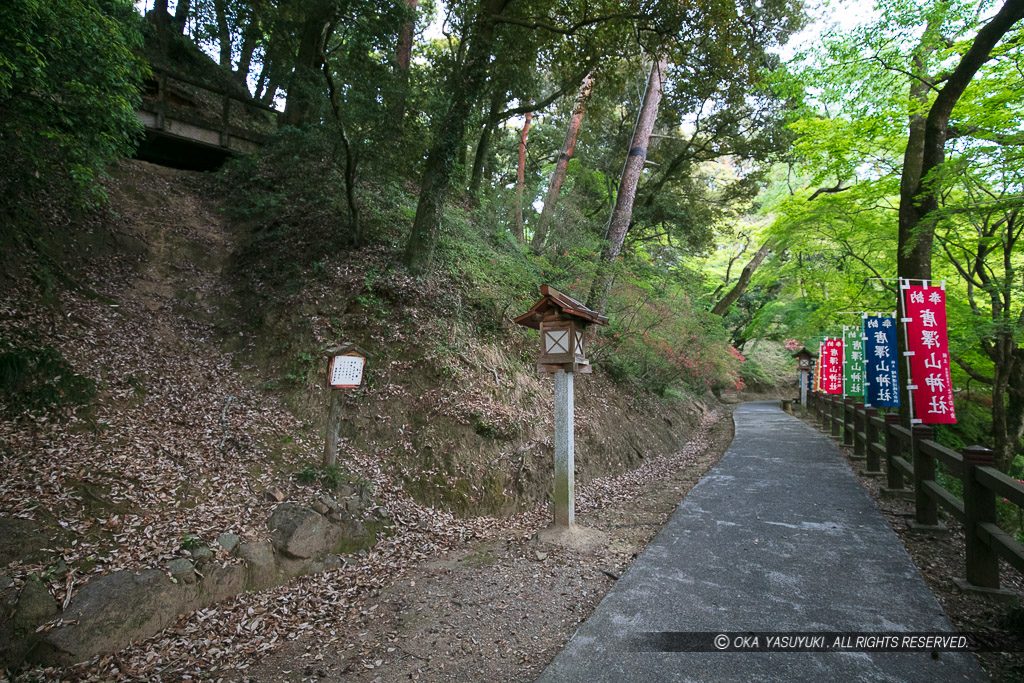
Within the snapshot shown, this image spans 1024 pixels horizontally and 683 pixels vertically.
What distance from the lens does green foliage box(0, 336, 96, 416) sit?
14.9 feet

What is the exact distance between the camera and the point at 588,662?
9.83 ft

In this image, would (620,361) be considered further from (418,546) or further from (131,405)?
(131,405)

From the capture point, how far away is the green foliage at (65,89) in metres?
4.28

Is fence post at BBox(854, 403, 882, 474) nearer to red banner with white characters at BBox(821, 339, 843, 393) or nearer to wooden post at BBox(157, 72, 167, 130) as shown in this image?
red banner with white characters at BBox(821, 339, 843, 393)

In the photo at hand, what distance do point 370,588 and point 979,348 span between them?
45.1 ft

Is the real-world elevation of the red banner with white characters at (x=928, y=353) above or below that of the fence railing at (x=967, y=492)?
above

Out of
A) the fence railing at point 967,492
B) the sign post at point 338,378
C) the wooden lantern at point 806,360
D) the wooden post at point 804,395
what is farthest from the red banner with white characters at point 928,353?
the wooden lantern at point 806,360

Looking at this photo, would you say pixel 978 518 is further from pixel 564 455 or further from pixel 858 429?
pixel 858 429

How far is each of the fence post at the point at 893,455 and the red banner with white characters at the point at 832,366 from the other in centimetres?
986

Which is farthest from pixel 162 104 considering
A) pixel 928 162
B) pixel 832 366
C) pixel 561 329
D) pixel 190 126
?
pixel 832 366

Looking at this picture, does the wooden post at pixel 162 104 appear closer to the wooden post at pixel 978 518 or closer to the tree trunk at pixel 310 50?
the tree trunk at pixel 310 50

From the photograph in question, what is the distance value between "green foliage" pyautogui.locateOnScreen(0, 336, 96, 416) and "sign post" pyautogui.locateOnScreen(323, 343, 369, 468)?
8.50 feet

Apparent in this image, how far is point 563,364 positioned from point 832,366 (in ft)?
46.4

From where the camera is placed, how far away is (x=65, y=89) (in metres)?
5.18
